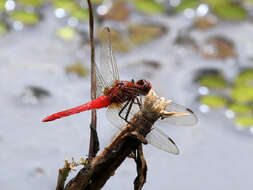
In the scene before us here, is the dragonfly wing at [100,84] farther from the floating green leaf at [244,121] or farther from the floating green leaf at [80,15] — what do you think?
the floating green leaf at [80,15]

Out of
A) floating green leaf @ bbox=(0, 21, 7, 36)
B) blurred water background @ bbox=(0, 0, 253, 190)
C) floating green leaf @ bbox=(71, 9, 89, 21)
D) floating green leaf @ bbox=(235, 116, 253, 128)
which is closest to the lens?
blurred water background @ bbox=(0, 0, 253, 190)

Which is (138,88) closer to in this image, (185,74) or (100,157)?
(100,157)

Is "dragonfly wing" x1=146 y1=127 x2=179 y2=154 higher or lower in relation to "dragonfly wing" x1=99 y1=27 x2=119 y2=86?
lower

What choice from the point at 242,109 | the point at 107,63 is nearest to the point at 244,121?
the point at 242,109

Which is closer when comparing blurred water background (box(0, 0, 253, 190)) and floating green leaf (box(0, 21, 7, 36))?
blurred water background (box(0, 0, 253, 190))

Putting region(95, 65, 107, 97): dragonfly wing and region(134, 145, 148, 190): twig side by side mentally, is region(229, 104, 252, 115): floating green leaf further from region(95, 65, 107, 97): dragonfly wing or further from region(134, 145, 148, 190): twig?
region(134, 145, 148, 190): twig

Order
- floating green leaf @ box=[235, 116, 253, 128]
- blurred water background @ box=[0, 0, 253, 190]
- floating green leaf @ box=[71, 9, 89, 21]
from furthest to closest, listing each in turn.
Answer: floating green leaf @ box=[71, 9, 89, 21] → floating green leaf @ box=[235, 116, 253, 128] → blurred water background @ box=[0, 0, 253, 190]

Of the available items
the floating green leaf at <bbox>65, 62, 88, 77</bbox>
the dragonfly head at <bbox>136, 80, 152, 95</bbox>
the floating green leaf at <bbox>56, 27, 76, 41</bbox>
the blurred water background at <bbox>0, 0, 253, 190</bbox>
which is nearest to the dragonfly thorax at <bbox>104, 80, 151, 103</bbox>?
the dragonfly head at <bbox>136, 80, 152, 95</bbox>

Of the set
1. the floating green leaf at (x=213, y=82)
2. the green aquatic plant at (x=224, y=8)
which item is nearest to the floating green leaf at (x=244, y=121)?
the floating green leaf at (x=213, y=82)
